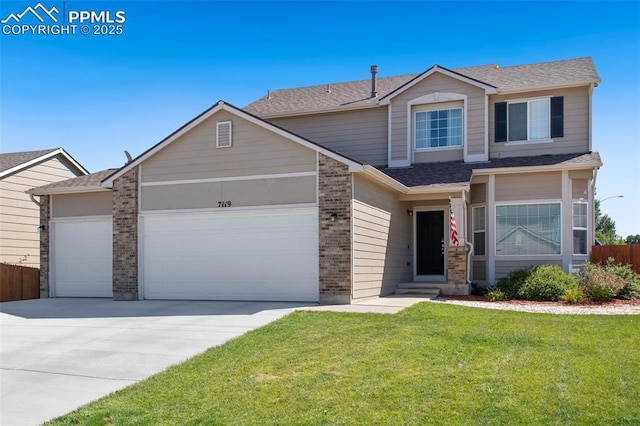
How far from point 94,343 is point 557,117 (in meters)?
14.5

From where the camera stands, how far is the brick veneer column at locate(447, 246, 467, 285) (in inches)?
632

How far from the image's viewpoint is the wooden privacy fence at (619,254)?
17297 mm

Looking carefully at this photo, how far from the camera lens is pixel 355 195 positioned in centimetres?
1376

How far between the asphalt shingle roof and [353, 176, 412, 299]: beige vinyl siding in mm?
14215

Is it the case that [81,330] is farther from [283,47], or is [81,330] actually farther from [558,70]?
[558,70]

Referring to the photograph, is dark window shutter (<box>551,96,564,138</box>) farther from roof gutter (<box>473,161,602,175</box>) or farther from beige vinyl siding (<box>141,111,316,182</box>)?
beige vinyl siding (<box>141,111,316,182</box>)

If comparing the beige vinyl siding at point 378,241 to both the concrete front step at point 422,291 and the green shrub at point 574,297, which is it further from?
the green shrub at point 574,297

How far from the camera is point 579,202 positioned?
1689 cm

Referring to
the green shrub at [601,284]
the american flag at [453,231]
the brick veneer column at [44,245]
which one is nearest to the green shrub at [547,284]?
the green shrub at [601,284]

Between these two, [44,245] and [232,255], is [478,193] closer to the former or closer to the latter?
[232,255]

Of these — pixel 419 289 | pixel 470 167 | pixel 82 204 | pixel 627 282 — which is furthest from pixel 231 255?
pixel 627 282

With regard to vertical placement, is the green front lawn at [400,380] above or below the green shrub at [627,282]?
below

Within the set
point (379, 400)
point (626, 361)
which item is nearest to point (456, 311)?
point (626, 361)

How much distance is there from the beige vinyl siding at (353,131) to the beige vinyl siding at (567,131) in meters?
3.58
